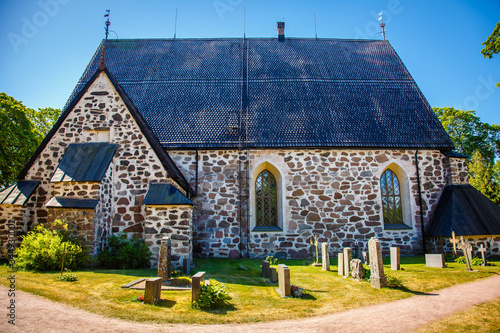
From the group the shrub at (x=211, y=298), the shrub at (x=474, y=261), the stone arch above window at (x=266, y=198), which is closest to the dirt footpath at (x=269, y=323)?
the shrub at (x=211, y=298)

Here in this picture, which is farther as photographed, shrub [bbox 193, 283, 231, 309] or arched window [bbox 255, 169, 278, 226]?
arched window [bbox 255, 169, 278, 226]

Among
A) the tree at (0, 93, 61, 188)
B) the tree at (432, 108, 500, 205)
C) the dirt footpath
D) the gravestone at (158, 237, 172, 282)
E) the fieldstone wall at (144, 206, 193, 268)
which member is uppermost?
the tree at (432, 108, 500, 205)

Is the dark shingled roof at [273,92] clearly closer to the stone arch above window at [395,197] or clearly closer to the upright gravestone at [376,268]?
the stone arch above window at [395,197]

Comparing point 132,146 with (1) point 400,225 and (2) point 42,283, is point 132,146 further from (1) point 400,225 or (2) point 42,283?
(1) point 400,225

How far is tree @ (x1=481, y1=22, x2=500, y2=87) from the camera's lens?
11016 millimetres

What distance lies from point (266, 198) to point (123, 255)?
6.73 metres

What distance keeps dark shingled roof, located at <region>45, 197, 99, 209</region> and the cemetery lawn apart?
207 centimetres

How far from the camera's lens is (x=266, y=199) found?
1505 cm

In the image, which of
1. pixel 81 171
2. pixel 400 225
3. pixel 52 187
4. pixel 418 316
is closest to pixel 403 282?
pixel 418 316

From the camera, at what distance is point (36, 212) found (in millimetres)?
11992

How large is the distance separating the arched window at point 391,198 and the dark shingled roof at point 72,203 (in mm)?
12300

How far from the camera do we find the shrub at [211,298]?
268 inches

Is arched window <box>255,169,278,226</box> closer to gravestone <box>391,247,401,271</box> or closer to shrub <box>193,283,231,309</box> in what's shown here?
gravestone <box>391,247,401,271</box>

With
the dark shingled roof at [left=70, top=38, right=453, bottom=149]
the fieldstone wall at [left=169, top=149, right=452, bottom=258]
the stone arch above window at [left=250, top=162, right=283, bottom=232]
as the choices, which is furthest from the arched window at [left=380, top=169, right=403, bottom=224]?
the stone arch above window at [left=250, top=162, right=283, bottom=232]
